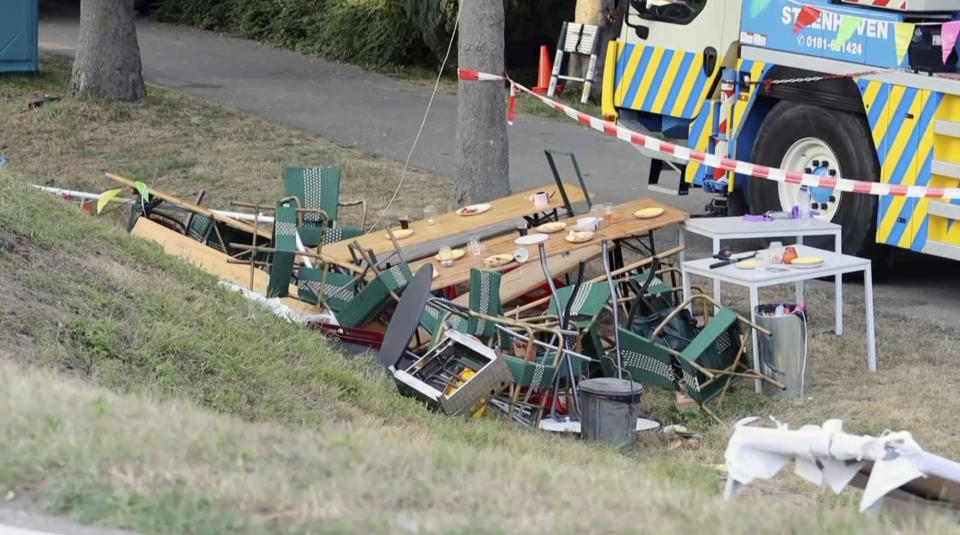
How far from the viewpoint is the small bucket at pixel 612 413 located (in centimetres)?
654

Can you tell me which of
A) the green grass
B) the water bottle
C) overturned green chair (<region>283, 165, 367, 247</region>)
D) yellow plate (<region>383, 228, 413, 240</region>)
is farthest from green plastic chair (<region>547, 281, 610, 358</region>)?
overturned green chair (<region>283, 165, 367, 247</region>)

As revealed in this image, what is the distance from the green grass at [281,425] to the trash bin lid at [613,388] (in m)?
0.28

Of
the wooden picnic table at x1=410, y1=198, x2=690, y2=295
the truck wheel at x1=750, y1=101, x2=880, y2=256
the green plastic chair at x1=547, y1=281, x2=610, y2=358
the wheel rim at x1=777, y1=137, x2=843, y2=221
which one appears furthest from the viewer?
the wheel rim at x1=777, y1=137, x2=843, y2=221

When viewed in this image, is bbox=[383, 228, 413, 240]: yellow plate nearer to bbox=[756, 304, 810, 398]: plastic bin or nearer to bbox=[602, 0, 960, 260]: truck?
bbox=[756, 304, 810, 398]: plastic bin

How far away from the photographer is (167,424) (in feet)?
14.3

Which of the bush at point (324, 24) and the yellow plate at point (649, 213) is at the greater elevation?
the bush at point (324, 24)

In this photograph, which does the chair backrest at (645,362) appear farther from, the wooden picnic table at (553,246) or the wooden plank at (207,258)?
the wooden plank at (207,258)

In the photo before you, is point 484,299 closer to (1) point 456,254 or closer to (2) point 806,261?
(1) point 456,254

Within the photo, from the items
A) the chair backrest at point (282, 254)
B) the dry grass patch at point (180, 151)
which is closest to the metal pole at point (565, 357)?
the chair backrest at point (282, 254)

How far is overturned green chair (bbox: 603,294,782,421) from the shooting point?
7.08 metres

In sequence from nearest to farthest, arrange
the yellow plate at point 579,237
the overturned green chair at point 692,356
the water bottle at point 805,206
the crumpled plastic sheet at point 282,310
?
1. the overturned green chair at point 692,356
2. the crumpled plastic sheet at point 282,310
3. the yellow plate at point 579,237
4. the water bottle at point 805,206

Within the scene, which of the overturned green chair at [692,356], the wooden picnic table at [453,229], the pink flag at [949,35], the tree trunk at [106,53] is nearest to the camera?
the overturned green chair at [692,356]

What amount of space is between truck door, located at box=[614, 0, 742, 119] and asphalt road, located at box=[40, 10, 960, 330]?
109 centimetres

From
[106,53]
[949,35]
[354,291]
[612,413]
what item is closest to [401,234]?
[354,291]
